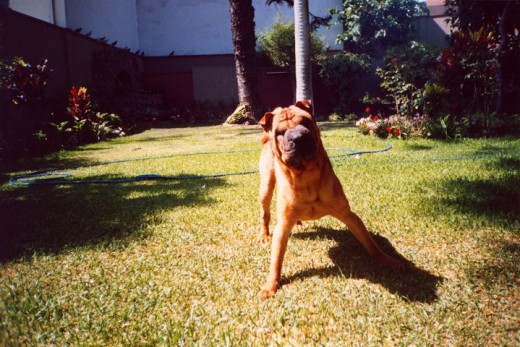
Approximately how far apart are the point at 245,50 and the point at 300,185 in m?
12.2

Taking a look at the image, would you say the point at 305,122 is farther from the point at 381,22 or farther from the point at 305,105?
the point at 381,22

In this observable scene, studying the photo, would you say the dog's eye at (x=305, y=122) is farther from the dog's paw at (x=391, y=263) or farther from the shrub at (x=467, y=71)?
the shrub at (x=467, y=71)

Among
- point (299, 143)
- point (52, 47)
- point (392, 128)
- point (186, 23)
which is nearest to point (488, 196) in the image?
point (299, 143)

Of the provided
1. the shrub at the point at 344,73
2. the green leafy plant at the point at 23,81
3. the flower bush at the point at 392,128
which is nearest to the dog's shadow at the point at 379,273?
the flower bush at the point at 392,128

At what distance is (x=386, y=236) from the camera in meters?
2.84

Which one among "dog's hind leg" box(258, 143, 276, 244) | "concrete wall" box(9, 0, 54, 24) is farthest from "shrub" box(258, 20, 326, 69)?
"dog's hind leg" box(258, 143, 276, 244)

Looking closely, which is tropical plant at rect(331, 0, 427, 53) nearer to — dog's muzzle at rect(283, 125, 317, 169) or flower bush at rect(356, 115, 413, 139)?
flower bush at rect(356, 115, 413, 139)

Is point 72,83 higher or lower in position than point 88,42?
lower

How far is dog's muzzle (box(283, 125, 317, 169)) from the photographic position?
6.09ft

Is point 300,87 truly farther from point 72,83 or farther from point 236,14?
point 72,83

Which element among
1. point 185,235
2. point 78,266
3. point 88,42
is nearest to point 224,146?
point 185,235

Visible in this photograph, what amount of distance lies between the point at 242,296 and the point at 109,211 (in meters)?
2.38

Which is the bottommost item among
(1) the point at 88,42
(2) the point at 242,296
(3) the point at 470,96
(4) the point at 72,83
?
(2) the point at 242,296

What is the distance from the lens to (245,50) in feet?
44.0
